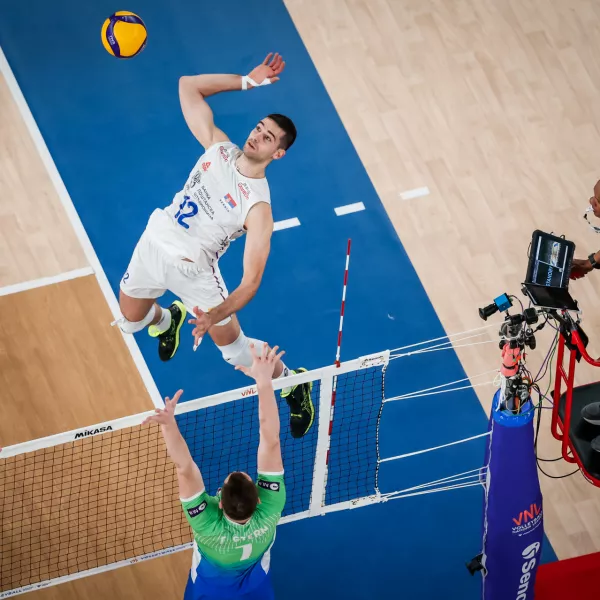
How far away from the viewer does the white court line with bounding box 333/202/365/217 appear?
11.0m

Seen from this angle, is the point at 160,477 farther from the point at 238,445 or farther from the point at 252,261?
the point at 252,261

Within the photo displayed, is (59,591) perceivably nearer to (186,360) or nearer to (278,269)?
(186,360)

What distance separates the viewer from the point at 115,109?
1125cm

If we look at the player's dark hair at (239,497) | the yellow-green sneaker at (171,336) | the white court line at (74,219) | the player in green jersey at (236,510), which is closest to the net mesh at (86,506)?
the white court line at (74,219)

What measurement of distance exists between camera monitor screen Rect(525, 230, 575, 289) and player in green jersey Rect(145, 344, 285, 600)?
2088mm

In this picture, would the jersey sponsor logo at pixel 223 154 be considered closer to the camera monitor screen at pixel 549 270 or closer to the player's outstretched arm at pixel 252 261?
the player's outstretched arm at pixel 252 261

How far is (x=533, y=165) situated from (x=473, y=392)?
2.93 metres

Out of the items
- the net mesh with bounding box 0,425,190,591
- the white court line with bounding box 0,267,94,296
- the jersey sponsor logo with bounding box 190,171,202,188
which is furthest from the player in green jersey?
the white court line with bounding box 0,267,94,296

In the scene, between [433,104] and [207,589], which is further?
[433,104]

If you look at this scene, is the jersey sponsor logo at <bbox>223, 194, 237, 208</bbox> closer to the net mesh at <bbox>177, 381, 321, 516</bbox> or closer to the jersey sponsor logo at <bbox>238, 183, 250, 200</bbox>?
the jersey sponsor logo at <bbox>238, 183, 250, 200</bbox>

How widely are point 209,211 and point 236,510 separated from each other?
313 cm

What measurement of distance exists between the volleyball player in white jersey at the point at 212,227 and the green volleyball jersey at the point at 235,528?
1.97 m

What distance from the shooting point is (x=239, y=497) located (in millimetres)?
7102

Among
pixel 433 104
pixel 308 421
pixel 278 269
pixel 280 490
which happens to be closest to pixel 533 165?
pixel 433 104
